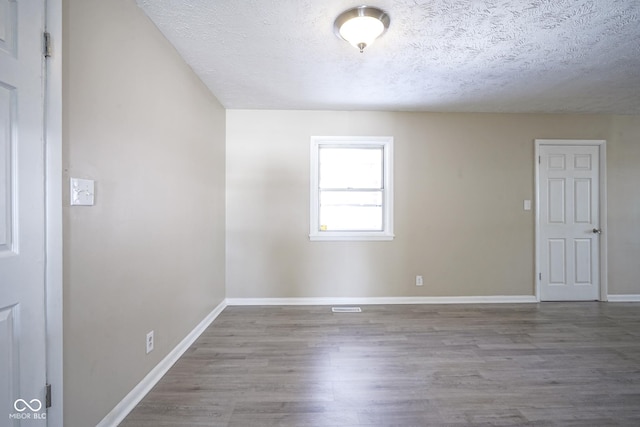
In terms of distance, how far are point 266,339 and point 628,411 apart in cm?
257

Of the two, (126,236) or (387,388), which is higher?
(126,236)

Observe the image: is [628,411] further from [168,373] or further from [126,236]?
[126,236]

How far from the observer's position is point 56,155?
1.13m

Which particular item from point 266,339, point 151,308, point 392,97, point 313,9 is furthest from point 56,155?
point 392,97

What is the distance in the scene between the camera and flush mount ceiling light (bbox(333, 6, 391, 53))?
1.71m

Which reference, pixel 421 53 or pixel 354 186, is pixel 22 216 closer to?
pixel 421 53

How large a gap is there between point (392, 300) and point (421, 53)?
280 centimetres

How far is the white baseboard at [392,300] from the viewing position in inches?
137

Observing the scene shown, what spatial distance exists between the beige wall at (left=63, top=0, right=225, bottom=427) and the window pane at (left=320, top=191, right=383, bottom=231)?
1.70m

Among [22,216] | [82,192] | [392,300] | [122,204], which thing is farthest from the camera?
[392,300]

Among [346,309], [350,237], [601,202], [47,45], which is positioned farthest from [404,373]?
[601,202]

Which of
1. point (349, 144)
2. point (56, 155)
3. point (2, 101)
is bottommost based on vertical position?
point (56, 155)

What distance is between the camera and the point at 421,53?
2.20 m

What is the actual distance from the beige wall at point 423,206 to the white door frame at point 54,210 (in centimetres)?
233
